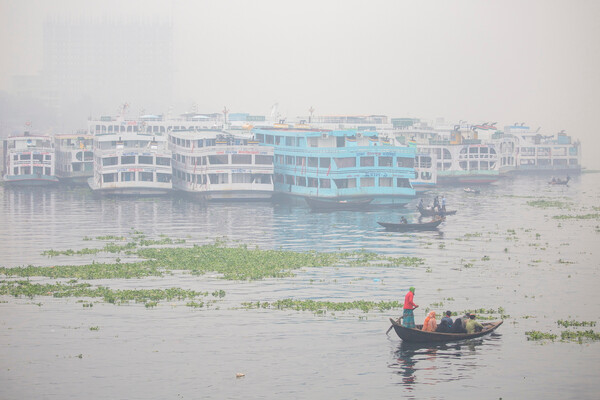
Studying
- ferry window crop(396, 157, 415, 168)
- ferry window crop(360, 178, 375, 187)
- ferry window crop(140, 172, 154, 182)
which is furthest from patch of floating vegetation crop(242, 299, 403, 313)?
ferry window crop(140, 172, 154, 182)

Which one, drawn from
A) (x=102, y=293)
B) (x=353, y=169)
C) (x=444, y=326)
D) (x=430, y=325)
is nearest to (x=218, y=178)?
(x=353, y=169)

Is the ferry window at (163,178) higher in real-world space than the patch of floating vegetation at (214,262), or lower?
higher

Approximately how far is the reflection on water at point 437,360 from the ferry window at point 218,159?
222 ft

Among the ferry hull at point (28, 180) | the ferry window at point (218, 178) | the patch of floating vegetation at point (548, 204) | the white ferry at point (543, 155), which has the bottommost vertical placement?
the patch of floating vegetation at point (548, 204)

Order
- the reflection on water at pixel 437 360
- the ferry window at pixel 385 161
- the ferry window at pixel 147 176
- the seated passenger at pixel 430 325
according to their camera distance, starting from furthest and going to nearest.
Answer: the ferry window at pixel 147 176
the ferry window at pixel 385 161
the seated passenger at pixel 430 325
the reflection on water at pixel 437 360

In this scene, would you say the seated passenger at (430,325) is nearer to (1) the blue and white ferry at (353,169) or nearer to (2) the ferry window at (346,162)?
(1) the blue and white ferry at (353,169)

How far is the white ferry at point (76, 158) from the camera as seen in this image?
127 metres

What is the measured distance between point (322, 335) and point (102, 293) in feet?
42.4

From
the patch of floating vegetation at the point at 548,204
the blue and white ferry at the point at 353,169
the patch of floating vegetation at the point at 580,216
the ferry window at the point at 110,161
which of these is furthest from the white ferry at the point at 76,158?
the patch of floating vegetation at the point at 580,216

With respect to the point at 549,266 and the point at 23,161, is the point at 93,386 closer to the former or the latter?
the point at 549,266

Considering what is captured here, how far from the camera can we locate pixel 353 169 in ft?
310

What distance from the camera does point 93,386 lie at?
96.7 feet

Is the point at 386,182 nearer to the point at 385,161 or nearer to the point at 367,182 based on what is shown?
the point at 367,182

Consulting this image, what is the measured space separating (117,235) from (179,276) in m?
21.1
